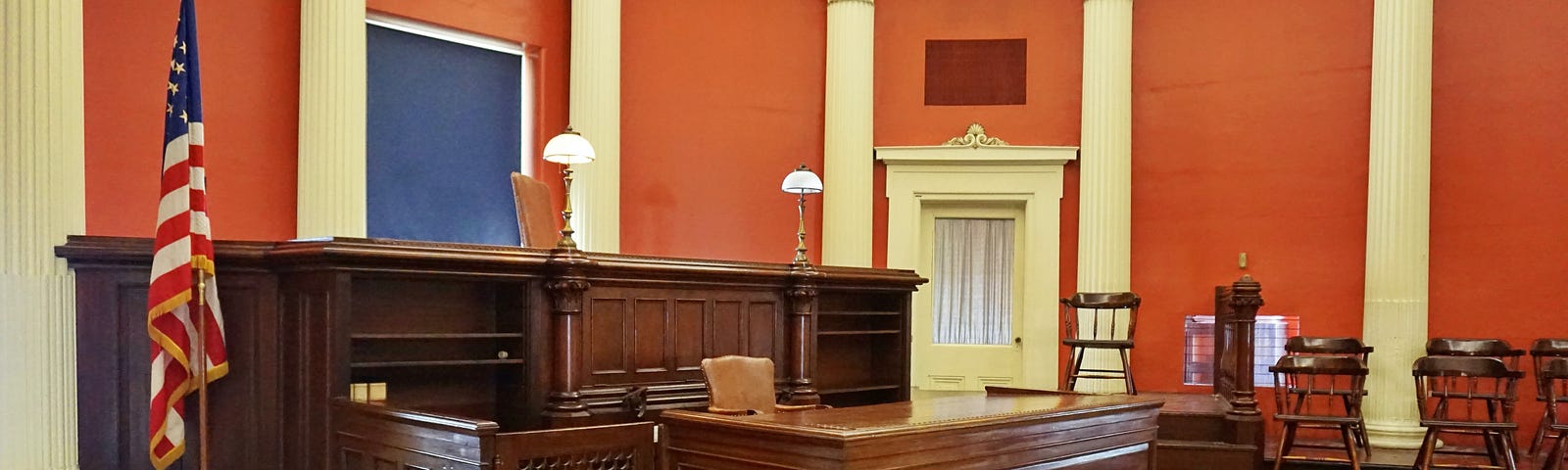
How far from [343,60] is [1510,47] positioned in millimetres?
8065

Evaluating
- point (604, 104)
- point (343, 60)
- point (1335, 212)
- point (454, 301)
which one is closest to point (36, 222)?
point (454, 301)

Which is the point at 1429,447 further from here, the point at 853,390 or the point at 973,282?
the point at 973,282

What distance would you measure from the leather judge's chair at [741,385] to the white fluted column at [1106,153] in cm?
474

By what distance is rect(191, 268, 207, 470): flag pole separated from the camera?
15.6ft

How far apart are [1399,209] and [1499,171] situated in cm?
75

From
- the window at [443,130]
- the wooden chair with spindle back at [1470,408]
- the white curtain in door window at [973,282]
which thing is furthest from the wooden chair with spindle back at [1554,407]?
the window at [443,130]

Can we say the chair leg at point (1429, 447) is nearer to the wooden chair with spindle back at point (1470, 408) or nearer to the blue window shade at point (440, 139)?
the wooden chair with spindle back at point (1470, 408)

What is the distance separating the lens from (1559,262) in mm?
8422

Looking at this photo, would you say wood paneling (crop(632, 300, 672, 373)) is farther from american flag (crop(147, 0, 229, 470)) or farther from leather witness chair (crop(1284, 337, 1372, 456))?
leather witness chair (crop(1284, 337, 1372, 456))

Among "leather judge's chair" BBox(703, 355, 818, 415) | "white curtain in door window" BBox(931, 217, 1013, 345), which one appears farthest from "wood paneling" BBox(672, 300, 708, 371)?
"white curtain in door window" BBox(931, 217, 1013, 345)

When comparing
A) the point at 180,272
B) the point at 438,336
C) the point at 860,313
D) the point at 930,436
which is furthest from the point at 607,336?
the point at 930,436

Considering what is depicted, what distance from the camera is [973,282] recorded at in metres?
9.95

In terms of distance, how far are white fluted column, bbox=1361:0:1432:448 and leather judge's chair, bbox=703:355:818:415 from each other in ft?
17.6

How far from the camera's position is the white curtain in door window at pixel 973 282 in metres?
9.86
